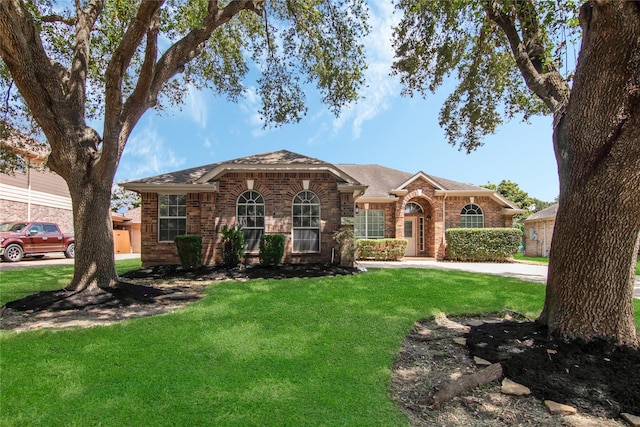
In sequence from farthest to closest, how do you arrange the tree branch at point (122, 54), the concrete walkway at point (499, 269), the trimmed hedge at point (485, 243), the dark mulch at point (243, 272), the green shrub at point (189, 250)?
1. the trimmed hedge at point (485, 243)
2. the concrete walkway at point (499, 269)
3. the green shrub at point (189, 250)
4. the dark mulch at point (243, 272)
5. the tree branch at point (122, 54)

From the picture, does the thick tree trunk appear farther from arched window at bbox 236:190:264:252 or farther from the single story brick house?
arched window at bbox 236:190:264:252

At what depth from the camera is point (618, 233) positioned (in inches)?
142

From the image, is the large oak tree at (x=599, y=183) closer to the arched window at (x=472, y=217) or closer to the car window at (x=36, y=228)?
the arched window at (x=472, y=217)

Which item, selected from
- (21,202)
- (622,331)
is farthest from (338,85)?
(21,202)

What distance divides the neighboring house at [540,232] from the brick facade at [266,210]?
15516 mm

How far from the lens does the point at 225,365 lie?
336 centimetres

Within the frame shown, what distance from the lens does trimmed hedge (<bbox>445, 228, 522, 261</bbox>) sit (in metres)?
15.5

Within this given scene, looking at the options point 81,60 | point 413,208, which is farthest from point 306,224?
point 413,208

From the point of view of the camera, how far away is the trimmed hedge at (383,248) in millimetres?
15375

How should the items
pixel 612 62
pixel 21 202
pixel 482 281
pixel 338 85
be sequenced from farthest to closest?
pixel 21 202 → pixel 338 85 → pixel 482 281 → pixel 612 62

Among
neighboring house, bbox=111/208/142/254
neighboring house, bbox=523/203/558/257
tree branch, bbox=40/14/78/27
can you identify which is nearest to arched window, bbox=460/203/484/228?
neighboring house, bbox=523/203/558/257

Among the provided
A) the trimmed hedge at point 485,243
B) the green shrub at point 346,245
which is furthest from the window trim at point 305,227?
the trimmed hedge at point 485,243

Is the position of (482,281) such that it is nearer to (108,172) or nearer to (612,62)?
(612,62)

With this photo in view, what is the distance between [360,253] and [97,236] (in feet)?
37.2
